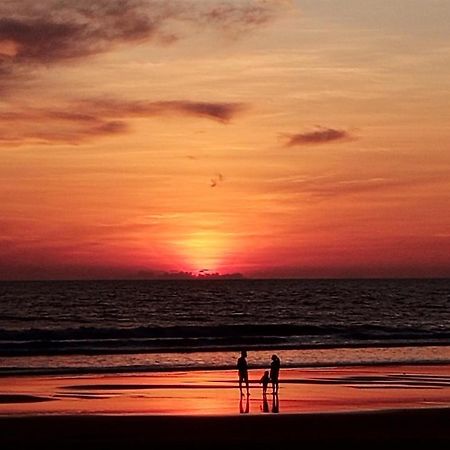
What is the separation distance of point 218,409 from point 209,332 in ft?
158

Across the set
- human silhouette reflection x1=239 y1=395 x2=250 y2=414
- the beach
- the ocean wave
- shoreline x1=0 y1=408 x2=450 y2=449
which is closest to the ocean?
the ocean wave

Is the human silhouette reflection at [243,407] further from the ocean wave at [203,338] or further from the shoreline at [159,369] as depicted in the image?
the ocean wave at [203,338]

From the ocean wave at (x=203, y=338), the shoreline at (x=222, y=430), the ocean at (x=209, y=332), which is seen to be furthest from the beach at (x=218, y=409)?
the ocean wave at (x=203, y=338)

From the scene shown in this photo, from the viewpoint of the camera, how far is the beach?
2328 centimetres

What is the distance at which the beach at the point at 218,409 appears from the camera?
2328 cm

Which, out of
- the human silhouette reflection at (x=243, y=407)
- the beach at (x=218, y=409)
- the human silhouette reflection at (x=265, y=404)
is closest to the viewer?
the beach at (x=218, y=409)

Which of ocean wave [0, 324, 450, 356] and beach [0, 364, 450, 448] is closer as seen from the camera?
beach [0, 364, 450, 448]

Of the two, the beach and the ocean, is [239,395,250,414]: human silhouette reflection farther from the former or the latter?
the ocean

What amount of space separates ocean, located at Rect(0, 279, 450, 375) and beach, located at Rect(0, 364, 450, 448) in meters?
6.61

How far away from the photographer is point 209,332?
76.2m

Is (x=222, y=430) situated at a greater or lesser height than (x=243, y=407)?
lesser

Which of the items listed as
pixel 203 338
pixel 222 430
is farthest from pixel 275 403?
pixel 203 338

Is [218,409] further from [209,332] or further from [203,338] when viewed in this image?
[209,332]

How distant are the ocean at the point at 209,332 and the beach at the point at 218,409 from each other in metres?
6.61
